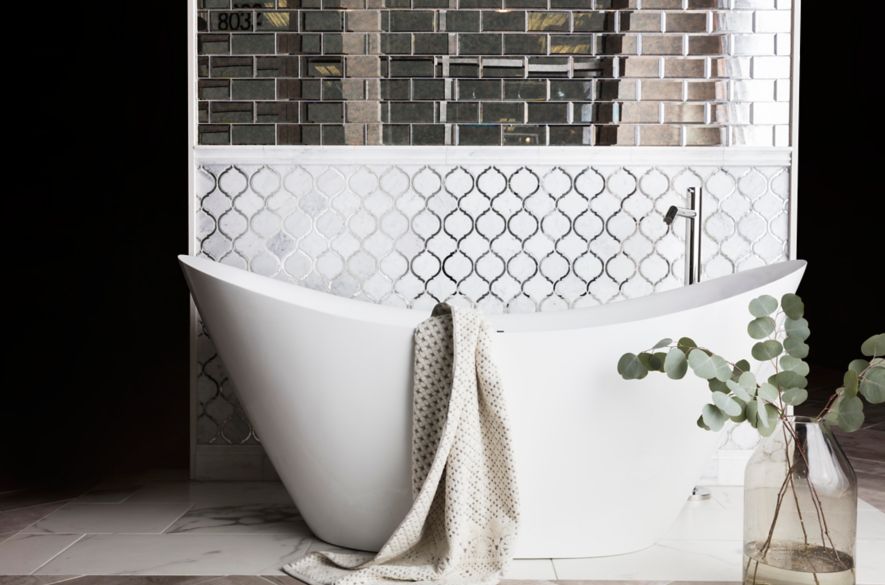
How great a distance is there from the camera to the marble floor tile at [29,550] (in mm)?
1829

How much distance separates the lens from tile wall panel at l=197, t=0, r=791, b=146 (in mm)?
2633

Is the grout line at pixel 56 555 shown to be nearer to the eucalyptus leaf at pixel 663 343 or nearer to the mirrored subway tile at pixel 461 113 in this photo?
the eucalyptus leaf at pixel 663 343

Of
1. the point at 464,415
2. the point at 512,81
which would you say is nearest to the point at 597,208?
the point at 512,81

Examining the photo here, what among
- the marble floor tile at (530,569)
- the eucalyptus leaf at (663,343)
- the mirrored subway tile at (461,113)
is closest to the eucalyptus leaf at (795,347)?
the eucalyptus leaf at (663,343)

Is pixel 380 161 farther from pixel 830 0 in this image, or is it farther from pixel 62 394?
pixel 830 0

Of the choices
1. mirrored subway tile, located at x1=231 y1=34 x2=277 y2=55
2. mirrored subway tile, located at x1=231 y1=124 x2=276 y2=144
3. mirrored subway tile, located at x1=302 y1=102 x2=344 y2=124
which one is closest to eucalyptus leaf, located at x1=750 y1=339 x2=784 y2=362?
mirrored subway tile, located at x1=302 y1=102 x2=344 y2=124

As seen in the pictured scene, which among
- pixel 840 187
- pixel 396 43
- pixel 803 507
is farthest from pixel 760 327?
pixel 840 187

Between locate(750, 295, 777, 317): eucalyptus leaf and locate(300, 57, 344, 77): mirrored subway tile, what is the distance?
58.9 inches

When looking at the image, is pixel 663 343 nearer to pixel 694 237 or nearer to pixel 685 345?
pixel 685 345

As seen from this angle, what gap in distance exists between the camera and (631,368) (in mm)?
1731

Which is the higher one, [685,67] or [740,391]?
[685,67]

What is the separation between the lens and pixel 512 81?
8.69 ft

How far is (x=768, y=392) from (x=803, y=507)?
22 cm

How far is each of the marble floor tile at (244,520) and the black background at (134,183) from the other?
2822 millimetres
